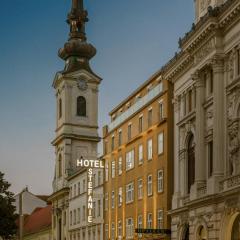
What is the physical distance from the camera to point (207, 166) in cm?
4572

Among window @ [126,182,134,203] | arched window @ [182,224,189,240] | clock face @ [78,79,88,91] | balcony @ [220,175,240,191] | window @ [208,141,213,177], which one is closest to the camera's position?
balcony @ [220,175,240,191]

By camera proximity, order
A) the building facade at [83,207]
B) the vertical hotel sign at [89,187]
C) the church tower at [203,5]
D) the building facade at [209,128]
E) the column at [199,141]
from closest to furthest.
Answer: the building facade at [209,128]
the column at [199,141]
the church tower at [203,5]
the building facade at [83,207]
the vertical hotel sign at [89,187]

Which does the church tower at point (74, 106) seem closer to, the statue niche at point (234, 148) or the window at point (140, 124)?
the window at point (140, 124)

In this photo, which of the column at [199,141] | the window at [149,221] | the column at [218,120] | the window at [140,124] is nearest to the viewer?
the column at [218,120]

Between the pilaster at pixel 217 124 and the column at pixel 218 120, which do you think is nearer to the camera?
the pilaster at pixel 217 124

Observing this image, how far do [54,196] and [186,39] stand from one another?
6267 centimetres

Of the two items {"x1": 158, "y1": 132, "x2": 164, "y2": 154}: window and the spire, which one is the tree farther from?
the spire

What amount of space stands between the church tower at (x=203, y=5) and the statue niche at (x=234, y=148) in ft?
27.4

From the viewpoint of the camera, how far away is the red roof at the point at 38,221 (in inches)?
4926

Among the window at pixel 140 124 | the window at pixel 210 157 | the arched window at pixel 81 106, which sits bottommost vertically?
the window at pixel 210 157

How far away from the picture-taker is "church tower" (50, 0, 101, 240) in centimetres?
10975

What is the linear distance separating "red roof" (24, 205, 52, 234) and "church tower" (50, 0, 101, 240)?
44.4ft

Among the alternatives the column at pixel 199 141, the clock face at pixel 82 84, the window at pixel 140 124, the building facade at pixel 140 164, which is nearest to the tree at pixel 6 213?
the building facade at pixel 140 164

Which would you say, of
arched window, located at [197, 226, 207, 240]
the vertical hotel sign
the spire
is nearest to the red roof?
the spire
